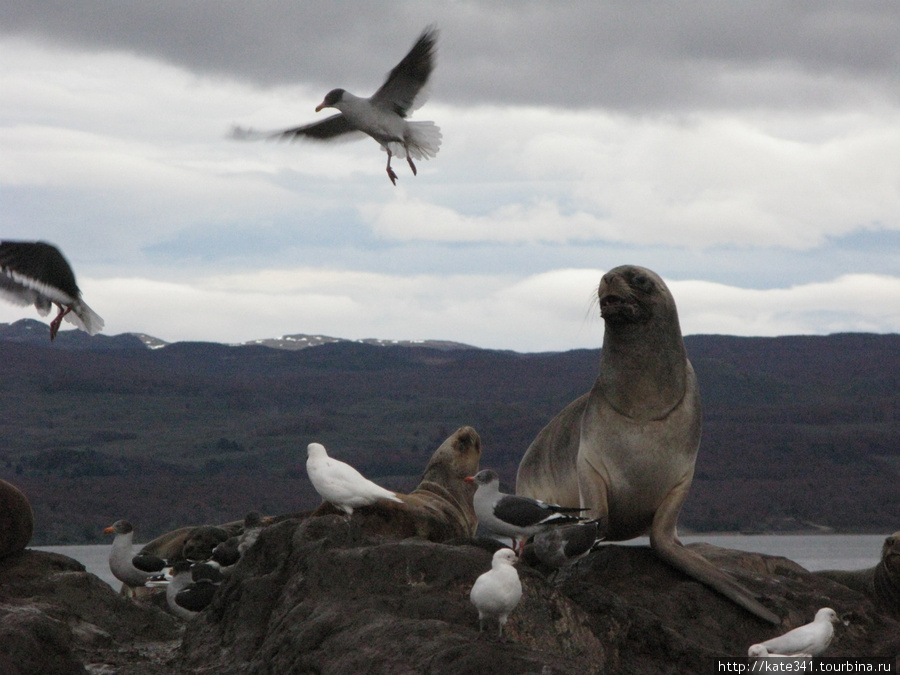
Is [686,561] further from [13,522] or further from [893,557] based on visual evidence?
[13,522]

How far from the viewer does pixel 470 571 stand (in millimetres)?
7734

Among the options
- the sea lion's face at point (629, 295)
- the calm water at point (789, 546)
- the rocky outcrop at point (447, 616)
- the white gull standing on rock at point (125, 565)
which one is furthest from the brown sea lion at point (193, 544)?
the calm water at point (789, 546)

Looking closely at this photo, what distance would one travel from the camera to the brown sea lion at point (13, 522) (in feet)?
38.0

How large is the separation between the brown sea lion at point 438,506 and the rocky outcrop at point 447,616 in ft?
2.82

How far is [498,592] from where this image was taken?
6855 millimetres

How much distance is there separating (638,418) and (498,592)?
11.9 feet

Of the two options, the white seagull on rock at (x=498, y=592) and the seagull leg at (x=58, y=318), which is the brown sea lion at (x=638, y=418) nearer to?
the white seagull on rock at (x=498, y=592)

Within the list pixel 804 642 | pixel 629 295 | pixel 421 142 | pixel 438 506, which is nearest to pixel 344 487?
pixel 438 506

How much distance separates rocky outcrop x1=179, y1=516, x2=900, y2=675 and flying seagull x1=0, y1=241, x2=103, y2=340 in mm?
6551

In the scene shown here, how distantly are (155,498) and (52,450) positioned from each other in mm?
41289

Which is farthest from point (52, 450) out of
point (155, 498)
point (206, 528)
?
point (206, 528)

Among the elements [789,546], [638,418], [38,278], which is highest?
[38,278]

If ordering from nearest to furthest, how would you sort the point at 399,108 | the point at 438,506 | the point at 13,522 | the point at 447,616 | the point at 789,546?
the point at 447,616
the point at 438,506
the point at 13,522
the point at 399,108
the point at 789,546

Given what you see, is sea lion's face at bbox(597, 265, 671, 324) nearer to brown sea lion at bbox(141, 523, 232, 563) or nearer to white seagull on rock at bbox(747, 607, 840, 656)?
white seagull on rock at bbox(747, 607, 840, 656)
